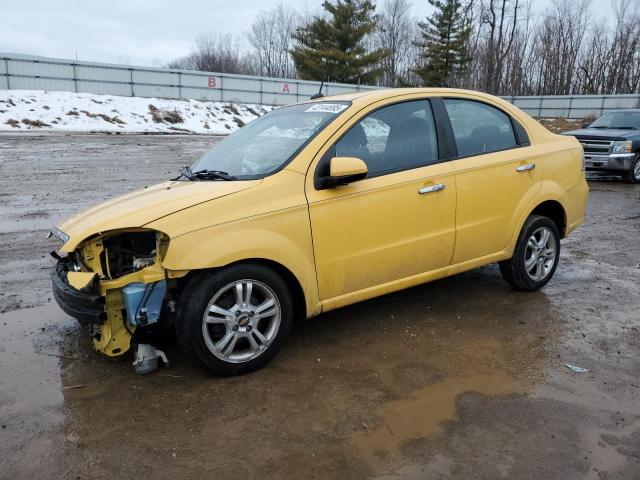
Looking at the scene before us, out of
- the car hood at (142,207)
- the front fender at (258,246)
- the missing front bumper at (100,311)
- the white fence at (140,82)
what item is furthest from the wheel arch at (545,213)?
the white fence at (140,82)

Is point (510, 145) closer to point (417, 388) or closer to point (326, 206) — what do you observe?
point (326, 206)

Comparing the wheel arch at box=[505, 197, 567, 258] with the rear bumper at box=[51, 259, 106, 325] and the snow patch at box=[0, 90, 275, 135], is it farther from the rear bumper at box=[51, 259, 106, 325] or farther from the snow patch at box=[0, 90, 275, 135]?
the snow patch at box=[0, 90, 275, 135]

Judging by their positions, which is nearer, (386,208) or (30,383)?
(30,383)

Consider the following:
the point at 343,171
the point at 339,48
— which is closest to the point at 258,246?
the point at 343,171

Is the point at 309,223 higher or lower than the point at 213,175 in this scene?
lower

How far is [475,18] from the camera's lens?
173ft

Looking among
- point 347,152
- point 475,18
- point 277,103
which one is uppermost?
point 475,18

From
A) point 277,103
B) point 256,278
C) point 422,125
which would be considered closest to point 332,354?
point 256,278

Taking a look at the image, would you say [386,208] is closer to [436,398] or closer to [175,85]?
[436,398]

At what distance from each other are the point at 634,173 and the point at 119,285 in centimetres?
1300

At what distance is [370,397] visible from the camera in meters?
3.06

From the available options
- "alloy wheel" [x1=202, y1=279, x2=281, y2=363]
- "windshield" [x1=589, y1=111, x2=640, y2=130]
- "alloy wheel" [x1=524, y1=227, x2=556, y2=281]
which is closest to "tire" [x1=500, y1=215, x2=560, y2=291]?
"alloy wheel" [x1=524, y1=227, x2=556, y2=281]

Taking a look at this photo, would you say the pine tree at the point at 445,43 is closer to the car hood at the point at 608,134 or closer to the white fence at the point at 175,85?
the white fence at the point at 175,85

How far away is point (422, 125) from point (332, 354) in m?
1.90
